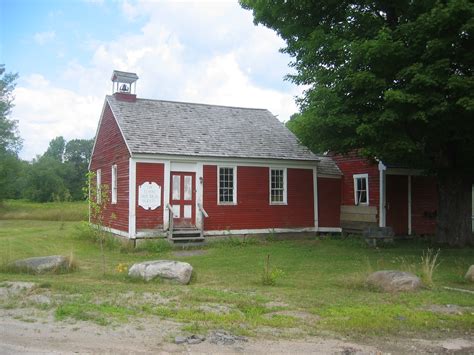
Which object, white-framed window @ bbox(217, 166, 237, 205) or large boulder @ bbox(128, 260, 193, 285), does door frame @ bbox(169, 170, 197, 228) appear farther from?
large boulder @ bbox(128, 260, 193, 285)

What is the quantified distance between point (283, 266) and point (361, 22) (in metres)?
8.29

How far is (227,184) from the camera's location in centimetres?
2084

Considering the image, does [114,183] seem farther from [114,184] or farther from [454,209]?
[454,209]

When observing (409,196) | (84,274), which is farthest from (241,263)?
(409,196)

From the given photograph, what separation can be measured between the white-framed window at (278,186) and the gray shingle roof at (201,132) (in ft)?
2.56

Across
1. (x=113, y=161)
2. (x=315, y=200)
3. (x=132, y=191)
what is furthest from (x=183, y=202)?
(x=315, y=200)

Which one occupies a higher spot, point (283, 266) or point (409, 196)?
point (409, 196)

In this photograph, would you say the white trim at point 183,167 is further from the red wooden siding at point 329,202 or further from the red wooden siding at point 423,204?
the red wooden siding at point 423,204

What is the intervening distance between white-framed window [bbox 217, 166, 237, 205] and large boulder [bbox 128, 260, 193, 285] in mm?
9899

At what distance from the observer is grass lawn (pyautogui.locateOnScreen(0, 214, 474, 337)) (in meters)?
7.27

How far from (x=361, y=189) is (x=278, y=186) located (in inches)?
170

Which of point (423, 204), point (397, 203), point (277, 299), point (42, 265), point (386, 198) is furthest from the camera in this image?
point (423, 204)

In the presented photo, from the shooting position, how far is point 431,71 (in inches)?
505

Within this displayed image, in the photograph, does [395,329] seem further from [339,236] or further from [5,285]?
[339,236]
